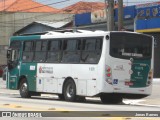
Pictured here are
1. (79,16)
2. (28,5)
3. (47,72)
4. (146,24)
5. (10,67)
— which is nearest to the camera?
(47,72)

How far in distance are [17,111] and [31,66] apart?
8645mm

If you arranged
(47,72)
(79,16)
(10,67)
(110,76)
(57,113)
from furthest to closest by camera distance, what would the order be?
(79,16), (10,67), (47,72), (110,76), (57,113)

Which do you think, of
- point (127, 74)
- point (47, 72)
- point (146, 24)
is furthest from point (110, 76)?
point (146, 24)

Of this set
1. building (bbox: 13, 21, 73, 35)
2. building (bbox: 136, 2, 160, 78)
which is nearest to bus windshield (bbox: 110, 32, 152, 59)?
building (bbox: 136, 2, 160, 78)

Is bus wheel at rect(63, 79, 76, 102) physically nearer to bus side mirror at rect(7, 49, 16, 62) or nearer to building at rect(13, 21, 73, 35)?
bus side mirror at rect(7, 49, 16, 62)

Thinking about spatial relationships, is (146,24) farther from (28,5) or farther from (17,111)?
(28,5)

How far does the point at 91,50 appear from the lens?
69.1 ft

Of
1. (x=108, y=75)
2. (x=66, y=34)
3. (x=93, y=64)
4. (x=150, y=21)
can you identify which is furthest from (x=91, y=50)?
(x=150, y=21)

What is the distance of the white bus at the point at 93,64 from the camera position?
20469 mm

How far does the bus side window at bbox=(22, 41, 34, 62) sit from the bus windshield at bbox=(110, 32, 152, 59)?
5.60 m

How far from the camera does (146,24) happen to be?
132ft

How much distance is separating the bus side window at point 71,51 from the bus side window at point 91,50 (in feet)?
1.41

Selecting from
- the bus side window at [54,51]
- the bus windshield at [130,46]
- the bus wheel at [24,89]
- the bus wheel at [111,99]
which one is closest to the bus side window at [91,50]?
the bus windshield at [130,46]

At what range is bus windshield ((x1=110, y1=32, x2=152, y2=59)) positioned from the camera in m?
20.6
